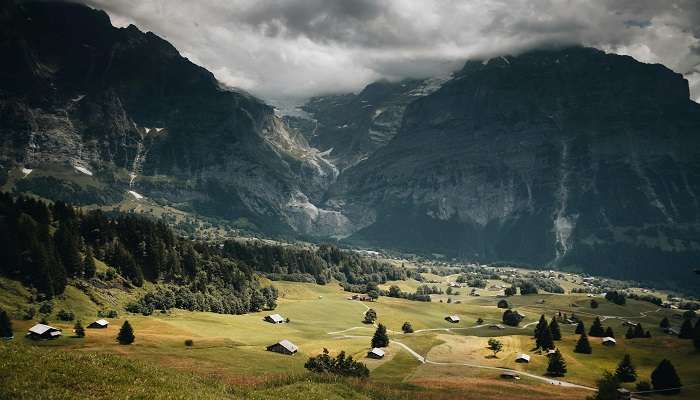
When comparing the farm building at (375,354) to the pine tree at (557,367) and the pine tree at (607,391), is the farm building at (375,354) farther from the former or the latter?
the pine tree at (607,391)

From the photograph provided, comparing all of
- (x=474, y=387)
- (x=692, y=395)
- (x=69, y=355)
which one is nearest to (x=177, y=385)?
(x=69, y=355)

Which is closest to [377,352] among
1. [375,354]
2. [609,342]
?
[375,354]

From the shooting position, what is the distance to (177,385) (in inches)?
1481

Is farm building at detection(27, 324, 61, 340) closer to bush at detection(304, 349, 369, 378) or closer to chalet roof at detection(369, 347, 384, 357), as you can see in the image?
bush at detection(304, 349, 369, 378)

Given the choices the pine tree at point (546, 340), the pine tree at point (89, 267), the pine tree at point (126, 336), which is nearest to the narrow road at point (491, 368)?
the pine tree at point (546, 340)

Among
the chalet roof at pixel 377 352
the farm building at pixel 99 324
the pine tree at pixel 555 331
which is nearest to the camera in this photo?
the chalet roof at pixel 377 352

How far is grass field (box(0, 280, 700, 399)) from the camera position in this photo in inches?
1577

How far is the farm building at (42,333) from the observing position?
343 feet

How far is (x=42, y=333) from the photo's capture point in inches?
4114

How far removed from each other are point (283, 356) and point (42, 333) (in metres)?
47.5

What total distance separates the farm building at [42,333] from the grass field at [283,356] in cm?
195

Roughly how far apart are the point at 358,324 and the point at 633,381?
314ft

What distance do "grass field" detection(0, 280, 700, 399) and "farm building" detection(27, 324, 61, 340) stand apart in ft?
6.39

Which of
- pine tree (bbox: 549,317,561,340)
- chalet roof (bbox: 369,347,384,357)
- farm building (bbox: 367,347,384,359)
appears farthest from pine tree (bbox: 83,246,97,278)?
pine tree (bbox: 549,317,561,340)
